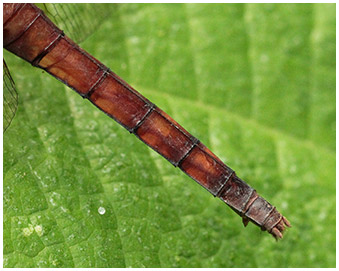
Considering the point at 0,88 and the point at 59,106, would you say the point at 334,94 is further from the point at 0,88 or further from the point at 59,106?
the point at 0,88

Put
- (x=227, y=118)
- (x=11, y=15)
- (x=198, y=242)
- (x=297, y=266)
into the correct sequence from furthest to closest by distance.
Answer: (x=227, y=118) < (x=297, y=266) < (x=198, y=242) < (x=11, y=15)

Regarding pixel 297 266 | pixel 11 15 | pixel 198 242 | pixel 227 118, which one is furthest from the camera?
pixel 227 118

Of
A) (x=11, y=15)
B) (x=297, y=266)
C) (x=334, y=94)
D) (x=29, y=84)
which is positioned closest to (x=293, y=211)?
(x=297, y=266)

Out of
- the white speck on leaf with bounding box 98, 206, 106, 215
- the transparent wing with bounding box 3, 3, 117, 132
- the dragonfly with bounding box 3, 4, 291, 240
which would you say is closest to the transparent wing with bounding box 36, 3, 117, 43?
the transparent wing with bounding box 3, 3, 117, 132

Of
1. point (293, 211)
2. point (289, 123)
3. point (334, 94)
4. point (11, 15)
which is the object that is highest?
point (334, 94)

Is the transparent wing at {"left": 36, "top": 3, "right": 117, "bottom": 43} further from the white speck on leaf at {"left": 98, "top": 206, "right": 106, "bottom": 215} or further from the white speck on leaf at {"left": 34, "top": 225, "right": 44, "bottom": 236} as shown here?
the white speck on leaf at {"left": 34, "top": 225, "right": 44, "bottom": 236}

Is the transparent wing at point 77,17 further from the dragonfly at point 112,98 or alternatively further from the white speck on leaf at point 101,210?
the white speck on leaf at point 101,210
